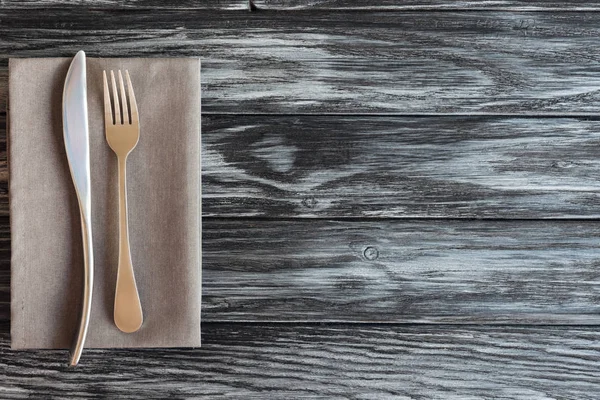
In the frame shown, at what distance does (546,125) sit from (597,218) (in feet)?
0.33

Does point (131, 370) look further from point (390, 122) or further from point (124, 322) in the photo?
point (390, 122)

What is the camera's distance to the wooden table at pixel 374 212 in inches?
23.1

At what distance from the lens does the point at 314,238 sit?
589 mm

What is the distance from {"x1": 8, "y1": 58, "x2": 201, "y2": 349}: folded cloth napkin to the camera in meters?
0.54

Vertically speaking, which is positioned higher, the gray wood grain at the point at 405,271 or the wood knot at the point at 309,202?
the wood knot at the point at 309,202

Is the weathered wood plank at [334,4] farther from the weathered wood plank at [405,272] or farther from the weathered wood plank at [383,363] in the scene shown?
the weathered wood plank at [383,363]

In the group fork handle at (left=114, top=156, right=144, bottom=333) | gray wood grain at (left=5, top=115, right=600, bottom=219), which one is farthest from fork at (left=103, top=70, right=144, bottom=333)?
gray wood grain at (left=5, top=115, right=600, bottom=219)

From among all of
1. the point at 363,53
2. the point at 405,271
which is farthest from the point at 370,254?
the point at 363,53

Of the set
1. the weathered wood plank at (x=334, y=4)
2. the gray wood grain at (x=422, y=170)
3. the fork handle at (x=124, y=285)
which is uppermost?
the weathered wood plank at (x=334, y=4)

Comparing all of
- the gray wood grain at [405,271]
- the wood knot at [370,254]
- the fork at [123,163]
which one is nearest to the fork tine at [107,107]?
the fork at [123,163]

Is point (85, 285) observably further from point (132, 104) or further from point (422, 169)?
point (422, 169)

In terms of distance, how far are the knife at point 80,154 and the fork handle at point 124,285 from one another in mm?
25

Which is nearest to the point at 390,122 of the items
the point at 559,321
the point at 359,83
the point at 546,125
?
the point at 359,83

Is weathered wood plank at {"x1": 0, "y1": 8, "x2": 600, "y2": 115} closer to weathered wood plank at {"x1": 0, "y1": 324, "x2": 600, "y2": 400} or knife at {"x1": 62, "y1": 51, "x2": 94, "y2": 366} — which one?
knife at {"x1": 62, "y1": 51, "x2": 94, "y2": 366}
